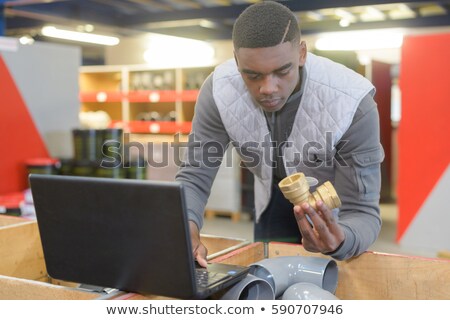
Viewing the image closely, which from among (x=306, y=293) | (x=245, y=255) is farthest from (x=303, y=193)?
(x=245, y=255)

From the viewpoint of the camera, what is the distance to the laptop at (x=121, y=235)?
3.50 ft

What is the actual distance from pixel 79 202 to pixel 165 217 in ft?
0.69

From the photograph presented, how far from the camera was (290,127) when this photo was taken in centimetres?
180

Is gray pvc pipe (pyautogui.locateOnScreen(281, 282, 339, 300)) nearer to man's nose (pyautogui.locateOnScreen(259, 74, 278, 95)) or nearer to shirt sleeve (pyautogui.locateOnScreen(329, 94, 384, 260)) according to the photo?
shirt sleeve (pyautogui.locateOnScreen(329, 94, 384, 260))

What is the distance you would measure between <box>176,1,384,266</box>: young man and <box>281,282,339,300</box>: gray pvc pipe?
0.10 metres

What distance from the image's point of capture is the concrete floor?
520cm

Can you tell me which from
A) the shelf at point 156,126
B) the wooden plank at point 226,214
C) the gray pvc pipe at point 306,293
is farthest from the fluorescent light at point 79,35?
the gray pvc pipe at point 306,293

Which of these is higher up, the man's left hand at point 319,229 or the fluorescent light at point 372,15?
the fluorescent light at point 372,15

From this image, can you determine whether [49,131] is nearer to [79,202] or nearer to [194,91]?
[194,91]

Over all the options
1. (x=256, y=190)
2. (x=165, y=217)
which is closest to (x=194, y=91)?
(x=256, y=190)

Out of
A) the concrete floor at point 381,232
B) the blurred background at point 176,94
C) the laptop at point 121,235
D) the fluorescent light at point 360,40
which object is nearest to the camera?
the laptop at point 121,235

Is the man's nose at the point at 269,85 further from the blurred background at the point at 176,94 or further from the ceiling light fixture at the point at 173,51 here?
the ceiling light fixture at the point at 173,51

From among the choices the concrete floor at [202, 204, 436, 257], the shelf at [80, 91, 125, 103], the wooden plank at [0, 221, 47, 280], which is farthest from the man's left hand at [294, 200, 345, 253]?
the shelf at [80, 91, 125, 103]

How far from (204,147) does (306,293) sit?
69 centimetres
